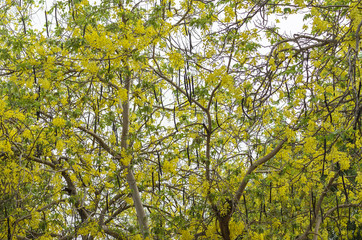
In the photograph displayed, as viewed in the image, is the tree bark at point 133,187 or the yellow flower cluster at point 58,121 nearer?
the yellow flower cluster at point 58,121

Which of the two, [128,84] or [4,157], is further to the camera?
[128,84]

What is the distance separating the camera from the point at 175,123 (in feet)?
18.0

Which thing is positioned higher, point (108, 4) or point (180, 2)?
point (108, 4)

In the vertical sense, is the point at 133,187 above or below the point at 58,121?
below

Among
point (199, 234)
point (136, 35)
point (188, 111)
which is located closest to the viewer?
point (136, 35)

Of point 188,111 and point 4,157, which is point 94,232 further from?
point 188,111

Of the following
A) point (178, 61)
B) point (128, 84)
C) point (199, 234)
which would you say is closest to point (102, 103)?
point (128, 84)

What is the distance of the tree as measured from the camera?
455 centimetres

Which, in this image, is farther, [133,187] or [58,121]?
[133,187]

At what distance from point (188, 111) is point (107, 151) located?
4.25 feet

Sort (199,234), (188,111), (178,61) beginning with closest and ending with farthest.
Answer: (178,61), (199,234), (188,111)

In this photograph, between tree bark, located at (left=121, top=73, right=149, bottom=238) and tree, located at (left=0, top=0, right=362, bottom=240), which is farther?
tree bark, located at (left=121, top=73, right=149, bottom=238)

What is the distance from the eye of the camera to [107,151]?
608cm

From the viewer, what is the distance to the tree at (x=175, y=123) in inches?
179
